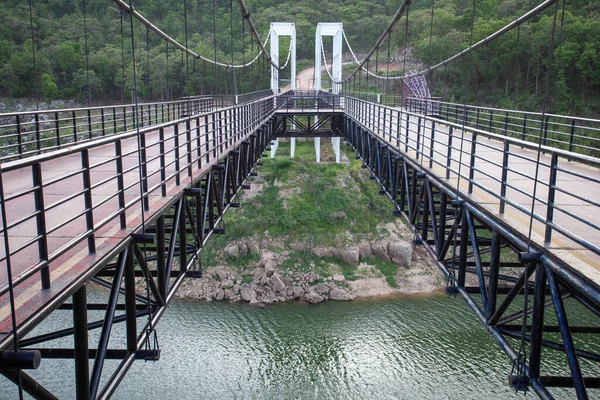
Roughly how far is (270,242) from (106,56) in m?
11.6

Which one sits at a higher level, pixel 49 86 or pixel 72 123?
pixel 49 86

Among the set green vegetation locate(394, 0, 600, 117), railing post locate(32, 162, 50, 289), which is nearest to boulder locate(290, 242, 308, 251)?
green vegetation locate(394, 0, 600, 117)

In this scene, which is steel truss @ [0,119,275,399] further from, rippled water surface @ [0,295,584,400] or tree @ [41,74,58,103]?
tree @ [41,74,58,103]

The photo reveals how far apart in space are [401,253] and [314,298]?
5.27 m

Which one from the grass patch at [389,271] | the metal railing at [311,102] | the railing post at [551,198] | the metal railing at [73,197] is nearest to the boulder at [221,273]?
the grass patch at [389,271]

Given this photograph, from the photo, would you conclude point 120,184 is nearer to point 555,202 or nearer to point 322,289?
point 555,202

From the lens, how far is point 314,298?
2339 centimetres

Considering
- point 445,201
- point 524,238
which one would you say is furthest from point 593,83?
point 524,238

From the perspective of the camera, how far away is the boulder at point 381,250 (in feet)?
86.2

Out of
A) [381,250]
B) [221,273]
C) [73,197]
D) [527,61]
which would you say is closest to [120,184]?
[73,197]

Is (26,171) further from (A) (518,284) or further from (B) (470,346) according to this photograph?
(B) (470,346)

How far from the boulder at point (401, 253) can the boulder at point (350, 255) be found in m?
1.73

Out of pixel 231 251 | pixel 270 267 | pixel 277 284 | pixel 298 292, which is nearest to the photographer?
pixel 298 292

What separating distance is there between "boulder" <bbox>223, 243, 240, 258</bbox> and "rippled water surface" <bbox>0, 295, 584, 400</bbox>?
3.96m
